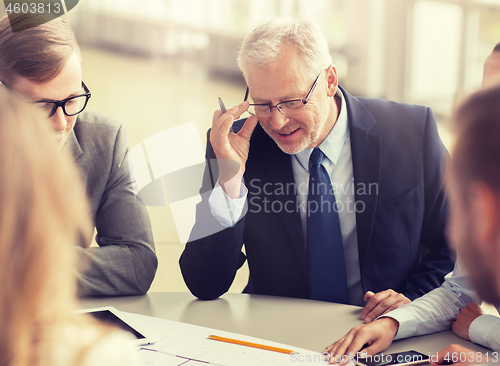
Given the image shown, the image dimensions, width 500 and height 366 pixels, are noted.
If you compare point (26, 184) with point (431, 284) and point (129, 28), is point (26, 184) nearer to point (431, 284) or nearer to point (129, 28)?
point (431, 284)

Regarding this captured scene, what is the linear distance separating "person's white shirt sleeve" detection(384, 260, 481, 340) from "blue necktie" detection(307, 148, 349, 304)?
37 cm

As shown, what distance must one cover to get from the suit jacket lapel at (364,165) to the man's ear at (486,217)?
2.71 feet

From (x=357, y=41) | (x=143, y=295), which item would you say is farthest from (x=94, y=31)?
(x=143, y=295)

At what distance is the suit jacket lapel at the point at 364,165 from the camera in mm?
1493

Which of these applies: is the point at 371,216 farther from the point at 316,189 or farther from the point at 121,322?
the point at 121,322

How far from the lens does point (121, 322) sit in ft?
3.50

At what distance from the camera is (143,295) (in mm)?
1346

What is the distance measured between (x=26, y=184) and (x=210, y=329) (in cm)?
65

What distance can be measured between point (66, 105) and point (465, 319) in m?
1.19

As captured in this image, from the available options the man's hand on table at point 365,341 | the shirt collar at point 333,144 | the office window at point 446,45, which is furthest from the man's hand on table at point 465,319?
the office window at point 446,45

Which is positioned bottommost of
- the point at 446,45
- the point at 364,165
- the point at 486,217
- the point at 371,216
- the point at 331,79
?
the point at 371,216

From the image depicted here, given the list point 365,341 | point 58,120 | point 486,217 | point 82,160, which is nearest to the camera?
point 486,217

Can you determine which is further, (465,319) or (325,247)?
(325,247)

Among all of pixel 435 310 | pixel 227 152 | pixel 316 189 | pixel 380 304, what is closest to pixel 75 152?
pixel 227 152
